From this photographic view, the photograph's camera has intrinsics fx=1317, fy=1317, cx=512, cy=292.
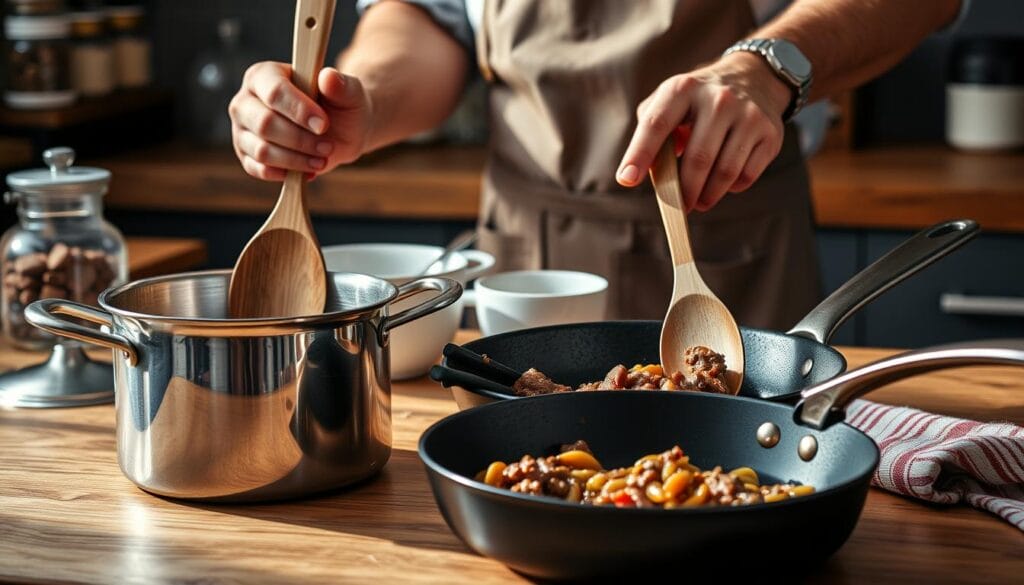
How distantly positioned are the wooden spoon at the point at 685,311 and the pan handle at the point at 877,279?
0.06 meters

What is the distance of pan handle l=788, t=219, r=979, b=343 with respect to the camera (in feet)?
3.41

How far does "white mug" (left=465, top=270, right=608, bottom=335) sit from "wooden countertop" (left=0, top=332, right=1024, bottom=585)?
229 mm

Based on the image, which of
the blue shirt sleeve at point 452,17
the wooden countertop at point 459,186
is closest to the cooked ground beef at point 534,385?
the blue shirt sleeve at point 452,17

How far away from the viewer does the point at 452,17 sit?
1.72 meters

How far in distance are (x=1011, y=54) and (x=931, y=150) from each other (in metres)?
0.26

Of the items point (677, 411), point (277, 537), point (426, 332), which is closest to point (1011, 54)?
point (426, 332)

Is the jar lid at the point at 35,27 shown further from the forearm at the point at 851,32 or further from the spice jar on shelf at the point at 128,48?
the forearm at the point at 851,32

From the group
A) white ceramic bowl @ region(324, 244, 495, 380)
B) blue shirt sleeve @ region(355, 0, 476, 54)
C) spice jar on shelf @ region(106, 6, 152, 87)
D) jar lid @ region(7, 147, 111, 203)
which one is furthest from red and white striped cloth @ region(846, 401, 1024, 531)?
spice jar on shelf @ region(106, 6, 152, 87)

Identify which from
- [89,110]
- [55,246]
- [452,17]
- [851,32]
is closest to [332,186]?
[89,110]

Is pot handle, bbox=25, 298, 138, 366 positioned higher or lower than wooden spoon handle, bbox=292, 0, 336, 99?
lower

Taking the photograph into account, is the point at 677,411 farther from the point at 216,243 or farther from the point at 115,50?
the point at 115,50

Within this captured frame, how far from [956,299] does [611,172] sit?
98 cm

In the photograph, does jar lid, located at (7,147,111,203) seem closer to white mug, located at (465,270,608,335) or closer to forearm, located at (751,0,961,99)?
white mug, located at (465,270,608,335)

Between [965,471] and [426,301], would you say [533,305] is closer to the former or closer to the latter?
[426,301]
